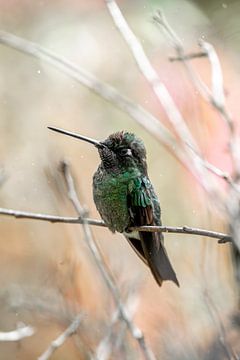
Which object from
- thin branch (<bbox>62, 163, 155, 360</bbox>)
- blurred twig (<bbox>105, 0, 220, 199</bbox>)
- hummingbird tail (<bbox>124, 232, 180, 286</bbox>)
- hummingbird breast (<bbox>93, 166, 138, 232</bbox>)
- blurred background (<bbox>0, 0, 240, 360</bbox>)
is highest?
blurred twig (<bbox>105, 0, 220, 199</bbox>)

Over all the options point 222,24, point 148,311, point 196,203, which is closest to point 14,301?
point 148,311

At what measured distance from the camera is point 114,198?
1.80 metres

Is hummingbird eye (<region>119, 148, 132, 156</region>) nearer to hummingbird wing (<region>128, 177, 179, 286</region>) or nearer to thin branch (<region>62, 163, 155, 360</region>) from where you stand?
hummingbird wing (<region>128, 177, 179, 286</region>)

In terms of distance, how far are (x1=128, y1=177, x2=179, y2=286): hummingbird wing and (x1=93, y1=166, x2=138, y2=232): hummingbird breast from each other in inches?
0.6

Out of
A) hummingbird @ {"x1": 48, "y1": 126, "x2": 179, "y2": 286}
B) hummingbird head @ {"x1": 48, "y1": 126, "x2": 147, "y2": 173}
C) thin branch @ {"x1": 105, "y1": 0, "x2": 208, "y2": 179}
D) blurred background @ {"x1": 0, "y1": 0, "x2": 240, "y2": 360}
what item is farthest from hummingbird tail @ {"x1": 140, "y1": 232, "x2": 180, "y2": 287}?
blurred background @ {"x1": 0, "y1": 0, "x2": 240, "y2": 360}

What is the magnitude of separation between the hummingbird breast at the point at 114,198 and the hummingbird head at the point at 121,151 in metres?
0.03

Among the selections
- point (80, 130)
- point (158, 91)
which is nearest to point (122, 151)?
point (158, 91)

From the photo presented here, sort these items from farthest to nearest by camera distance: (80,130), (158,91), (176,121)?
1. (80,130)
2. (158,91)
3. (176,121)

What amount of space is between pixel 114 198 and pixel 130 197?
40mm

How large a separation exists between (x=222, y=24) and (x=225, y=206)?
262cm

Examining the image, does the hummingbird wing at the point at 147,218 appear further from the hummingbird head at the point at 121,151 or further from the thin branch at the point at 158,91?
the thin branch at the point at 158,91

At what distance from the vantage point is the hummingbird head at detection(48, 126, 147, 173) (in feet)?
5.60

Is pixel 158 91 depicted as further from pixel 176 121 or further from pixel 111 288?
pixel 111 288

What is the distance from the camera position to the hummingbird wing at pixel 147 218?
174 cm
